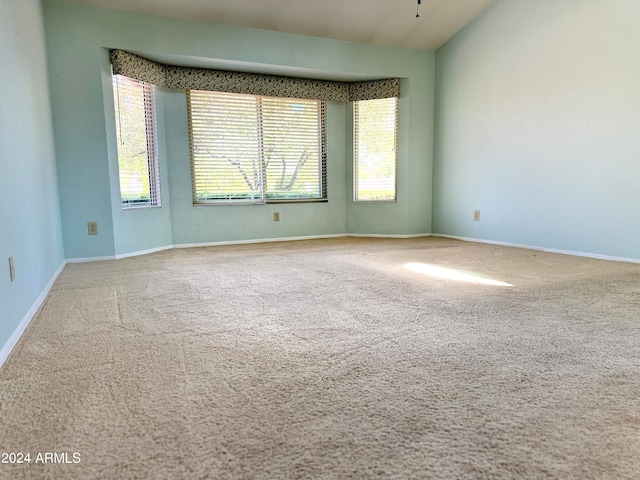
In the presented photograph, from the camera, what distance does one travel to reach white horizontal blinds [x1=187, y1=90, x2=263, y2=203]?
4754 millimetres

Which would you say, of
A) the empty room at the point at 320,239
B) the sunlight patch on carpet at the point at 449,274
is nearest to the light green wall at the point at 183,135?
the empty room at the point at 320,239

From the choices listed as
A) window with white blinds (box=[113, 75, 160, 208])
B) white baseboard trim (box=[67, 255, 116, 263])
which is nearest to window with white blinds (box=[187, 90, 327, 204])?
window with white blinds (box=[113, 75, 160, 208])

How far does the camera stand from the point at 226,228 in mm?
4980

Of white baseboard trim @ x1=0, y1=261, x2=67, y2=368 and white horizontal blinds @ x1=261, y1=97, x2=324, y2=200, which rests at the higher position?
white horizontal blinds @ x1=261, y1=97, x2=324, y2=200

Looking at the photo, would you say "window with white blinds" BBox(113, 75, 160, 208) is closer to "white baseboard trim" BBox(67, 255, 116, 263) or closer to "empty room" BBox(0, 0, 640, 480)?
"empty room" BBox(0, 0, 640, 480)

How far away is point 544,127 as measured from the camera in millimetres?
4246

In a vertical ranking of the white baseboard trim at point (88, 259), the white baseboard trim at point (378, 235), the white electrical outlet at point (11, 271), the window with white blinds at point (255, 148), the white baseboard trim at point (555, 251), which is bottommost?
the white baseboard trim at point (555, 251)

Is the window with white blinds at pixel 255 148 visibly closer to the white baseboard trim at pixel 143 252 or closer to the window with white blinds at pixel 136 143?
the window with white blinds at pixel 136 143

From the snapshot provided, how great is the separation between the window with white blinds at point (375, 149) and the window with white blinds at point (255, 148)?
480 mm

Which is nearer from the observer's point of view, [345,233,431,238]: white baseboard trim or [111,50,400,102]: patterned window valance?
[111,50,400,102]: patterned window valance

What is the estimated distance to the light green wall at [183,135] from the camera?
12.5 ft

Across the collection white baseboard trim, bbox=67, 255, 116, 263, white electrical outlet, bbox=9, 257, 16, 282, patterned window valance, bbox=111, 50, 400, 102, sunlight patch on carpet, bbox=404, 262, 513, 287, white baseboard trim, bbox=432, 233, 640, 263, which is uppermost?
patterned window valance, bbox=111, 50, 400, 102

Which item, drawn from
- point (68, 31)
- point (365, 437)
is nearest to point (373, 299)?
point (365, 437)

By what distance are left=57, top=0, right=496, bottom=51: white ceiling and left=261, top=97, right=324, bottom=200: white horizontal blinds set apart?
919 mm
